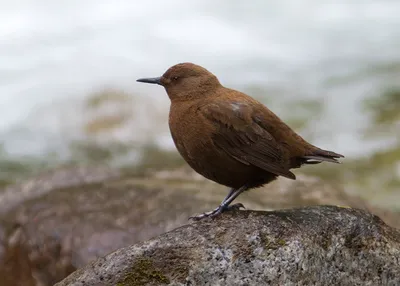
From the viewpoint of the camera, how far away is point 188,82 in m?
4.37

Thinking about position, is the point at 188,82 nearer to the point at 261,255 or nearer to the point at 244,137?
the point at 244,137

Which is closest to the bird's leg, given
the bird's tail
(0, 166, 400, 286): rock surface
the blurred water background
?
the bird's tail

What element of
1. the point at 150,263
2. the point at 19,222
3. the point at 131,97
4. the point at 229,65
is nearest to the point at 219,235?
the point at 150,263

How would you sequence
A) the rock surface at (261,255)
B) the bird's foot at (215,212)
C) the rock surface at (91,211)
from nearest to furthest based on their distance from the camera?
the rock surface at (261,255), the bird's foot at (215,212), the rock surface at (91,211)

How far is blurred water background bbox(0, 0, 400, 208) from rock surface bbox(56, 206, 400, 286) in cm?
558

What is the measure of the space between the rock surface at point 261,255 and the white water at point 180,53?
23.6 ft

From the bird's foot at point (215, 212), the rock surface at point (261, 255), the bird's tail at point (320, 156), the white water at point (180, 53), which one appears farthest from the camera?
the white water at point (180, 53)

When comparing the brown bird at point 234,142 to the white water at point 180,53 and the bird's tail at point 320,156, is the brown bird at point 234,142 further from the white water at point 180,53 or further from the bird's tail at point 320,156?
the white water at point 180,53

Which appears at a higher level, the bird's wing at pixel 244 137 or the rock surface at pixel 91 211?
the bird's wing at pixel 244 137

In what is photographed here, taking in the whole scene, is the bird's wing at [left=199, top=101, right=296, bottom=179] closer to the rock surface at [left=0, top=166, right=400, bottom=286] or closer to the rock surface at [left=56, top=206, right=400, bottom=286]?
the rock surface at [left=56, top=206, right=400, bottom=286]

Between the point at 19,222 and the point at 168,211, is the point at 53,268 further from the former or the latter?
the point at 168,211

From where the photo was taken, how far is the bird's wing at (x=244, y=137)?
4.01 m

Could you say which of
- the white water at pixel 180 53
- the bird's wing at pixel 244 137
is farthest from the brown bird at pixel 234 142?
the white water at pixel 180 53

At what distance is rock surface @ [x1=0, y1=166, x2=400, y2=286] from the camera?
19.0 feet
